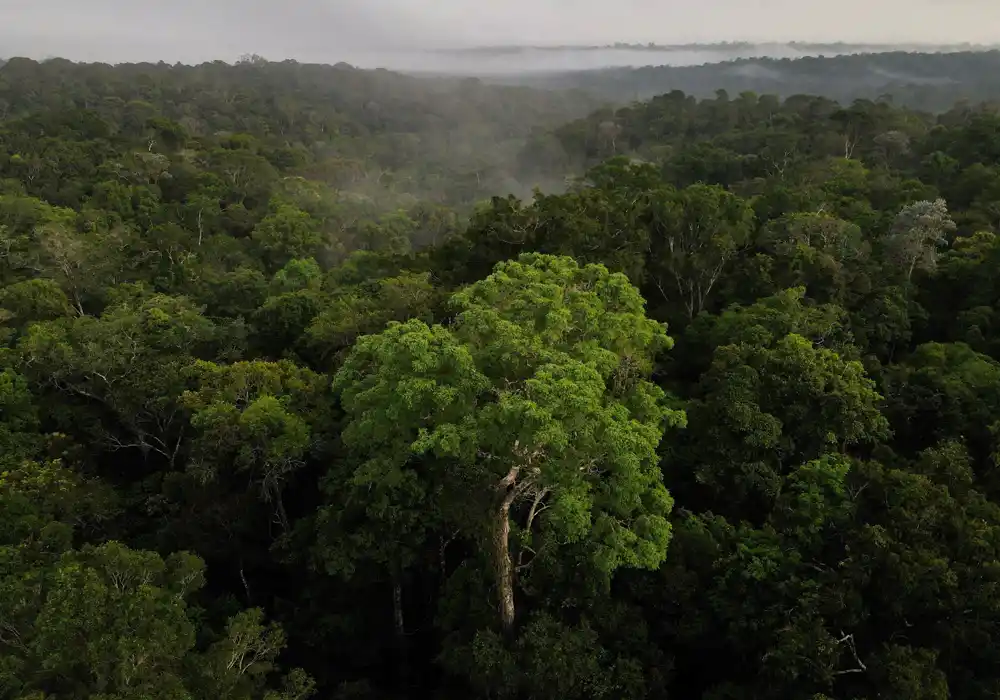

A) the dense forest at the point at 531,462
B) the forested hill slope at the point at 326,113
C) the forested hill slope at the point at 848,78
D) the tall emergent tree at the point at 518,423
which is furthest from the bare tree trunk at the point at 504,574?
the forested hill slope at the point at 848,78

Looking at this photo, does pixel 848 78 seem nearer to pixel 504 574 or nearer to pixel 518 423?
pixel 504 574

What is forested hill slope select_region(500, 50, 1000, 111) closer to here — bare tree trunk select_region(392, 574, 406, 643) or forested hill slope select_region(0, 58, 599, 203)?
forested hill slope select_region(0, 58, 599, 203)

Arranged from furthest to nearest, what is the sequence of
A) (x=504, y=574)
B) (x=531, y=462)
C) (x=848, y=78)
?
1. (x=848, y=78)
2. (x=504, y=574)
3. (x=531, y=462)

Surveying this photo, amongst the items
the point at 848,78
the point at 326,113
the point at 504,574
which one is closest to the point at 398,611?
the point at 504,574

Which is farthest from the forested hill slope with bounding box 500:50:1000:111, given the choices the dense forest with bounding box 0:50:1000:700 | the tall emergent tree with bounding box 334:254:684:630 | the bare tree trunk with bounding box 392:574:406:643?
the bare tree trunk with bounding box 392:574:406:643

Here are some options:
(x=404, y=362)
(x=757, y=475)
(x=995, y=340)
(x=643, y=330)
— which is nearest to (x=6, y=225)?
(x=404, y=362)

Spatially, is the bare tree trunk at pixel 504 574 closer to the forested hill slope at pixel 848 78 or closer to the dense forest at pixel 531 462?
the dense forest at pixel 531 462
